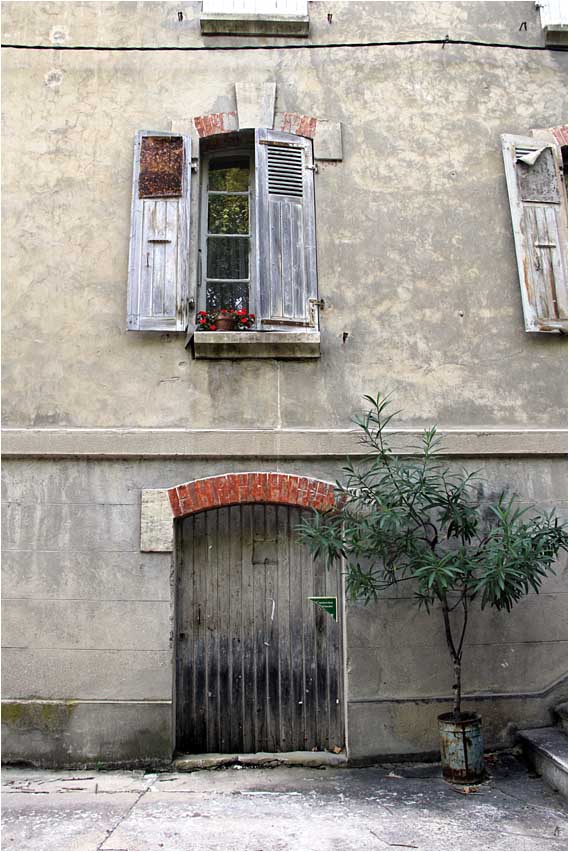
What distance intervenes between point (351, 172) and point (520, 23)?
2.33 meters


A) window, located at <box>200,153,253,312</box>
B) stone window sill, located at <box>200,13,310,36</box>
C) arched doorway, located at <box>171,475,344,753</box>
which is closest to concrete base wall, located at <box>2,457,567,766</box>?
arched doorway, located at <box>171,475,344,753</box>

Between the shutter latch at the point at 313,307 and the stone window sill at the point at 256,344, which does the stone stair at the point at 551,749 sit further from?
the shutter latch at the point at 313,307

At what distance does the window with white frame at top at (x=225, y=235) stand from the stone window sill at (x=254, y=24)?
1.04 m

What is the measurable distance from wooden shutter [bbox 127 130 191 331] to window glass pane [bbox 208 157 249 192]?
431mm

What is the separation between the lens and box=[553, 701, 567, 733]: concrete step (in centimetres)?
559

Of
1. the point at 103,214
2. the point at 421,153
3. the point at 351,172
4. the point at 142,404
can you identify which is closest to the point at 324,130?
the point at 351,172

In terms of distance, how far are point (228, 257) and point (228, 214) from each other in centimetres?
44

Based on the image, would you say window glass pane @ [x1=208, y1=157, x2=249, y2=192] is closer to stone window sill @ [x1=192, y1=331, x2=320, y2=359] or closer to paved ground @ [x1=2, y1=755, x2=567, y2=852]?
stone window sill @ [x1=192, y1=331, x2=320, y2=359]

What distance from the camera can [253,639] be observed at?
576 centimetres

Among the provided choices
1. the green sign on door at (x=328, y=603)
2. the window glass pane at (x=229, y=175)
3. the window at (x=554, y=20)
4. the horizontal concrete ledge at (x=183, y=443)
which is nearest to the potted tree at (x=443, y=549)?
the green sign on door at (x=328, y=603)

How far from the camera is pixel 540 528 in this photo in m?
5.43

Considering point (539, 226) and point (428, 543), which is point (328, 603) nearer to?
point (428, 543)

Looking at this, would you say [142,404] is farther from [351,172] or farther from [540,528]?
[540,528]

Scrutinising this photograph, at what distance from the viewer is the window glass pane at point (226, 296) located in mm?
6352
